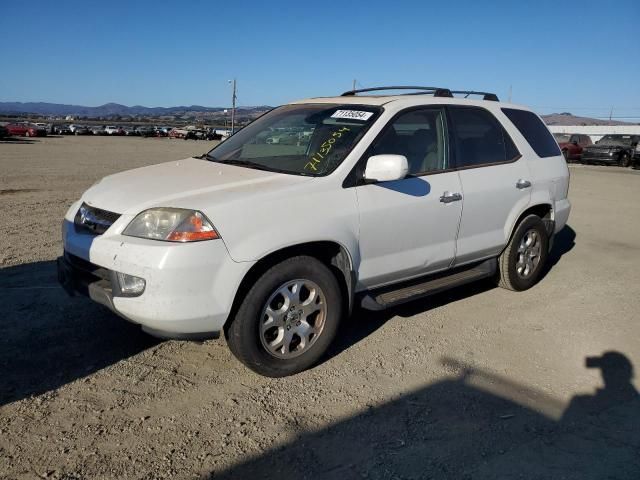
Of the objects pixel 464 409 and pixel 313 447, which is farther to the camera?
pixel 464 409

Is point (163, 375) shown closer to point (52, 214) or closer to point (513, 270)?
point (513, 270)

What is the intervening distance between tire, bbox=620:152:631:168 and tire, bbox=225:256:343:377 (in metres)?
27.6

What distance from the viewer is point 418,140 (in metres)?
4.43

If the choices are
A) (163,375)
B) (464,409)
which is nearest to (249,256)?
(163,375)

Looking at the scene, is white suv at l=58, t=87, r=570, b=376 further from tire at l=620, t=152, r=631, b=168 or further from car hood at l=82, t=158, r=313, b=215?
tire at l=620, t=152, r=631, b=168

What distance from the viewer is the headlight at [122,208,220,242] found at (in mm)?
3168

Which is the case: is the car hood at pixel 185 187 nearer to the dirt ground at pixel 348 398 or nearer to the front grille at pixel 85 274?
the front grille at pixel 85 274

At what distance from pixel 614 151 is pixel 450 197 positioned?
26107mm

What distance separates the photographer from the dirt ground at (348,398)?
278 cm

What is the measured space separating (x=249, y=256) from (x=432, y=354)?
1667mm

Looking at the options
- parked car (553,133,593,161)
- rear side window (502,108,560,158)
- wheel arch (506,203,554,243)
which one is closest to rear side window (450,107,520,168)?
rear side window (502,108,560,158)

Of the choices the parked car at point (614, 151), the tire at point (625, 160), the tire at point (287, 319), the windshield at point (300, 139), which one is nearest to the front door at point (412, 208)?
the windshield at point (300, 139)

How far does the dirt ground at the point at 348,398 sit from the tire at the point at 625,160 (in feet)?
81.8

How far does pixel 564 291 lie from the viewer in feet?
18.6
